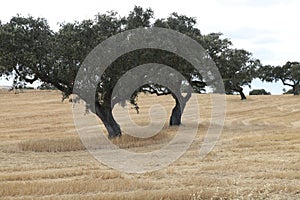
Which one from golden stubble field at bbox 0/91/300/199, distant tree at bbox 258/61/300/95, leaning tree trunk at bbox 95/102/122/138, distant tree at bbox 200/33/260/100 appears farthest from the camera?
distant tree at bbox 258/61/300/95

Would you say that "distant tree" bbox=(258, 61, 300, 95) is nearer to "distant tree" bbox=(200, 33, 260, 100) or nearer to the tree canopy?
"distant tree" bbox=(200, 33, 260, 100)

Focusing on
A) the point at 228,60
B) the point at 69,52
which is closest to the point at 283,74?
the point at 228,60

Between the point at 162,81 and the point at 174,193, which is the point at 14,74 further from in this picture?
the point at 174,193

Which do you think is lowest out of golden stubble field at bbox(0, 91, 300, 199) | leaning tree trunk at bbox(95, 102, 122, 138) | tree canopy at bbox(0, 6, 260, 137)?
golden stubble field at bbox(0, 91, 300, 199)

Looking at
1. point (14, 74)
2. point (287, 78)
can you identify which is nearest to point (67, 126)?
point (14, 74)

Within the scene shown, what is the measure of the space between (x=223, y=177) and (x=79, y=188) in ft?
13.8

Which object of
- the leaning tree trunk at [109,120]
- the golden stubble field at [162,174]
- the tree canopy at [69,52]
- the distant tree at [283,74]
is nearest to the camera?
the golden stubble field at [162,174]

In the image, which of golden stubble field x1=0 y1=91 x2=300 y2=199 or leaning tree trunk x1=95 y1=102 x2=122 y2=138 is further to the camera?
leaning tree trunk x1=95 y1=102 x2=122 y2=138

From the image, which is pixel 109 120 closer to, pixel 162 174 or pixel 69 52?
pixel 69 52

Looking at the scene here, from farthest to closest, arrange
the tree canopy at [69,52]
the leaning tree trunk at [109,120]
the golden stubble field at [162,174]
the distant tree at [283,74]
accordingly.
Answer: the distant tree at [283,74], the leaning tree trunk at [109,120], the tree canopy at [69,52], the golden stubble field at [162,174]

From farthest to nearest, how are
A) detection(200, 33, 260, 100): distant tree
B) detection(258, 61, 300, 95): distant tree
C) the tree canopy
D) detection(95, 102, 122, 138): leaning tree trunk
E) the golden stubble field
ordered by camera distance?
detection(258, 61, 300, 95): distant tree, detection(200, 33, 260, 100): distant tree, detection(95, 102, 122, 138): leaning tree trunk, the tree canopy, the golden stubble field

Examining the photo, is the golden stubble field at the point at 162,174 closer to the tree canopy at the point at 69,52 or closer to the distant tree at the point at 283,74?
the tree canopy at the point at 69,52

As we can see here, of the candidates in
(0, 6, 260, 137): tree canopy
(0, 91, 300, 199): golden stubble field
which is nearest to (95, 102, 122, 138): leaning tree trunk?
(0, 6, 260, 137): tree canopy

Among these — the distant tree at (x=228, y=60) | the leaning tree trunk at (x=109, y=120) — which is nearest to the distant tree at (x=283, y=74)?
the distant tree at (x=228, y=60)
